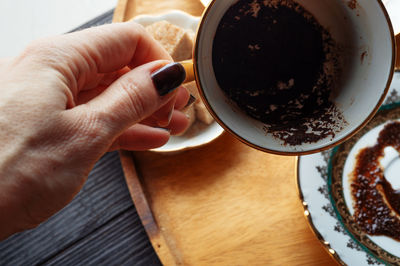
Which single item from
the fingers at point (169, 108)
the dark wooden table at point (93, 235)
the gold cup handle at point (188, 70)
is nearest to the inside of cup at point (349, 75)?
the gold cup handle at point (188, 70)

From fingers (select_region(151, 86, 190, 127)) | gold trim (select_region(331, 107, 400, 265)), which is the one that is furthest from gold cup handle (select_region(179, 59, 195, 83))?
gold trim (select_region(331, 107, 400, 265))

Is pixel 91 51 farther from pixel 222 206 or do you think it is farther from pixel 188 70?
pixel 222 206

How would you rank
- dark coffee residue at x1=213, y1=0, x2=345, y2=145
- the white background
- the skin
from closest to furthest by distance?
the skin, dark coffee residue at x1=213, y1=0, x2=345, y2=145, the white background

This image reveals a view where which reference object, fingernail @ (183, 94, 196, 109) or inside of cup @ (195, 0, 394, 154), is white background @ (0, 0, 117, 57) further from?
inside of cup @ (195, 0, 394, 154)

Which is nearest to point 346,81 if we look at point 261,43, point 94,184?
point 261,43

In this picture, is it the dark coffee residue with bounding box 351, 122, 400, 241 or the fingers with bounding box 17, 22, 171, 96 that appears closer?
the fingers with bounding box 17, 22, 171, 96
